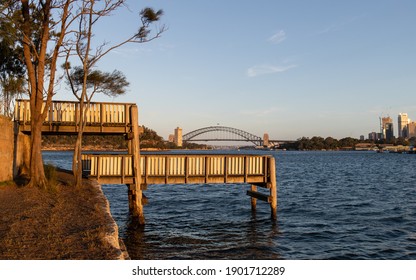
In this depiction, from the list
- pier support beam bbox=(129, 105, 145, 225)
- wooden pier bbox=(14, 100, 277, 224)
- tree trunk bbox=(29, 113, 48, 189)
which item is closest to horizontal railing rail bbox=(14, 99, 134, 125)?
wooden pier bbox=(14, 100, 277, 224)

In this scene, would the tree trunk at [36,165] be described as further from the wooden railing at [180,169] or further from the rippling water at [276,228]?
the rippling water at [276,228]

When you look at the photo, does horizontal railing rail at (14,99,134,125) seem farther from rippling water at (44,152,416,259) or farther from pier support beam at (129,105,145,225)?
rippling water at (44,152,416,259)

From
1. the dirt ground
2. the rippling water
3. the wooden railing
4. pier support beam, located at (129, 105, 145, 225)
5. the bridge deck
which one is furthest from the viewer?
the bridge deck

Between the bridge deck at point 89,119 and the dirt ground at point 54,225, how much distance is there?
233 inches

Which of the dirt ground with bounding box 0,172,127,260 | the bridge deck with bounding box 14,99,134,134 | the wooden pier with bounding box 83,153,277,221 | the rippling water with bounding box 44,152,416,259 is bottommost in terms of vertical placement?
the rippling water with bounding box 44,152,416,259

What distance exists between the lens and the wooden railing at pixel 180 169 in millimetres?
20656

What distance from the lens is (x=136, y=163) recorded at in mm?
20359

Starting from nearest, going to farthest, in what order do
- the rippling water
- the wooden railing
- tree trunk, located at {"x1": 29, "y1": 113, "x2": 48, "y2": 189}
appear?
the rippling water < tree trunk, located at {"x1": 29, "y1": 113, "x2": 48, "y2": 189} < the wooden railing

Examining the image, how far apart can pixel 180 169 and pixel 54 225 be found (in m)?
10.7

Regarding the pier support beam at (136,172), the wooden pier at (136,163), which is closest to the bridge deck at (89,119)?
the wooden pier at (136,163)

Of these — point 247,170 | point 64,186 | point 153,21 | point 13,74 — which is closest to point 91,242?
point 64,186

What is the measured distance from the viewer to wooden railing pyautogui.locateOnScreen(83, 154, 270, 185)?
20656mm

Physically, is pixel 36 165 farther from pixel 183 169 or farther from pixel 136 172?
pixel 183 169

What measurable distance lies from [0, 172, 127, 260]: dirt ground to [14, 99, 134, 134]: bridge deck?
592 cm
